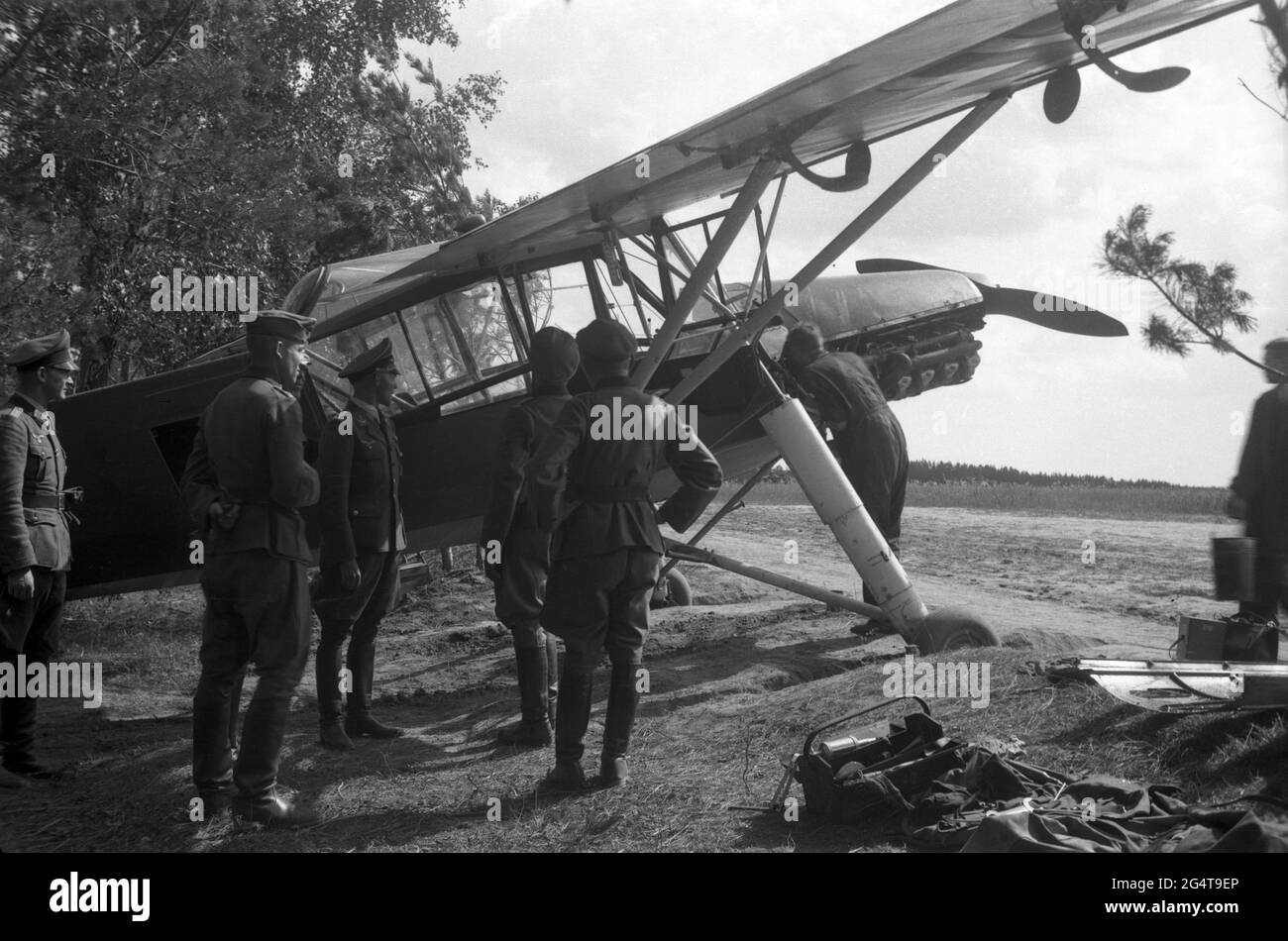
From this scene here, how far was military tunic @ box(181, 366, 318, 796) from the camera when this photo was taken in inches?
191

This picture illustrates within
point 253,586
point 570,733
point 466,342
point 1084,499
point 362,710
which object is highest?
point 466,342

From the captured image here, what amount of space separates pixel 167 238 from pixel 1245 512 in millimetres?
9759

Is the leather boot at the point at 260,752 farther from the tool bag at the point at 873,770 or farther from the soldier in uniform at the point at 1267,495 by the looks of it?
the soldier in uniform at the point at 1267,495

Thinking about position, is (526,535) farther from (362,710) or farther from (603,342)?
(362,710)

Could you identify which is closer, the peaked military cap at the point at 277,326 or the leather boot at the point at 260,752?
the leather boot at the point at 260,752

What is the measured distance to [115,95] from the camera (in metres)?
10.3

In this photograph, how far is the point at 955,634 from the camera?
7004 mm

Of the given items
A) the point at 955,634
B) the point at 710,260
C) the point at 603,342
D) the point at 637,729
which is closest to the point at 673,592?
the point at 955,634

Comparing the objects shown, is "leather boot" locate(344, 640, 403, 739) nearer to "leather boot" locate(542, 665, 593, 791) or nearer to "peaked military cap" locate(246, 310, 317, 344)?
"leather boot" locate(542, 665, 593, 791)

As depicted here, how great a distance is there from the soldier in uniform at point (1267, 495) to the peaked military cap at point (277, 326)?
197 inches

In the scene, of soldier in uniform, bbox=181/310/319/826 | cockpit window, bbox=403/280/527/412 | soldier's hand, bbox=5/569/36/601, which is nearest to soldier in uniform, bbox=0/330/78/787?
soldier's hand, bbox=5/569/36/601

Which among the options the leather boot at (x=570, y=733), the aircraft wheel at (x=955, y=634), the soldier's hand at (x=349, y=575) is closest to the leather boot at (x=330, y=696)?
the soldier's hand at (x=349, y=575)

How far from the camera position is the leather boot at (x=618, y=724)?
17.1 ft

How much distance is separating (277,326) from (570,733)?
231 centimetres
